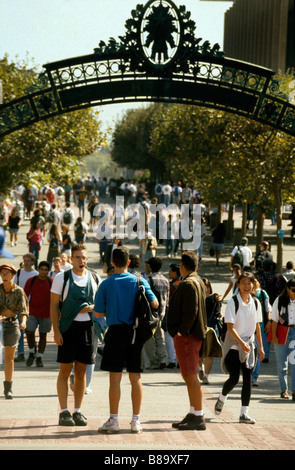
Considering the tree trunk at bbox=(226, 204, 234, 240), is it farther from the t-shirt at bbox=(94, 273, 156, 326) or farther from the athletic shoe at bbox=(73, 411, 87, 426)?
the t-shirt at bbox=(94, 273, 156, 326)

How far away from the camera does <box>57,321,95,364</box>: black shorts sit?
7977 mm

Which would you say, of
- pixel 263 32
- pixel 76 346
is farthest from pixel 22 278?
pixel 263 32

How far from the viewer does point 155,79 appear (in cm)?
1364

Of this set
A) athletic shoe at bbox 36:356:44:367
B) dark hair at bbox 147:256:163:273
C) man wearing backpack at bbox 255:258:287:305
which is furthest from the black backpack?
man wearing backpack at bbox 255:258:287:305

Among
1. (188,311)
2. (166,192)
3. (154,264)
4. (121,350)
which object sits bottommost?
(121,350)

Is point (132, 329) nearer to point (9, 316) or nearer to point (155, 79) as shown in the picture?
point (9, 316)

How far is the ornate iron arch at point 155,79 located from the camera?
1309cm

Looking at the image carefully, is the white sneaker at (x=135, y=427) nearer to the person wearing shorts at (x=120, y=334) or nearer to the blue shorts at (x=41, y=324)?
the person wearing shorts at (x=120, y=334)

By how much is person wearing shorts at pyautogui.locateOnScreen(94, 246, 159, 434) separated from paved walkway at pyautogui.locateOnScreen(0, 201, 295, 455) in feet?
1.20

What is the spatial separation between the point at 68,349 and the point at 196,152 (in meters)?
15.9

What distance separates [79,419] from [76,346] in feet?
2.20

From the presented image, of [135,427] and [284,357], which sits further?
[284,357]
